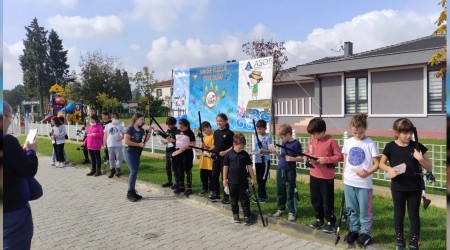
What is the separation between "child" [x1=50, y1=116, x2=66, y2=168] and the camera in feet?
39.9

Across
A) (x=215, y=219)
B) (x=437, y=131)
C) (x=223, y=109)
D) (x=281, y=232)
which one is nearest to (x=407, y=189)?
(x=281, y=232)

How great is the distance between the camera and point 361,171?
4.55 meters

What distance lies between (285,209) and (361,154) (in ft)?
6.48

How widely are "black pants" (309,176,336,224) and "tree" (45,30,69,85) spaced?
255 feet

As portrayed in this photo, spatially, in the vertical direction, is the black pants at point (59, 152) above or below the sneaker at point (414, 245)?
above

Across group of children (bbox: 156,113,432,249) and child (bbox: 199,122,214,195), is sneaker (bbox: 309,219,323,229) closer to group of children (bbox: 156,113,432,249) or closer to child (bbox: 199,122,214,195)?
group of children (bbox: 156,113,432,249)

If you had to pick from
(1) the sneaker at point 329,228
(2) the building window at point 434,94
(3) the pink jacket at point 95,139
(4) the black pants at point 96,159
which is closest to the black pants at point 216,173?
(1) the sneaker at point 329,228

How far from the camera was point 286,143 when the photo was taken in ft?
19.4

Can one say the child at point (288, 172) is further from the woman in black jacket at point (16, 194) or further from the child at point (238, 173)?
the woman in black jacket at point (16, 194)

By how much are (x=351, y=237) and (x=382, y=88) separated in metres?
15.2

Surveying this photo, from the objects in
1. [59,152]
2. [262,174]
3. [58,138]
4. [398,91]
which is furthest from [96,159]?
→ [398,91]

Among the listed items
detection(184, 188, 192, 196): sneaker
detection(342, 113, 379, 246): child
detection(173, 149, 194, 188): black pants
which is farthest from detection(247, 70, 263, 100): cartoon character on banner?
detection(342, 113, 379, 246): child

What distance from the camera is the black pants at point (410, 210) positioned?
4238mm

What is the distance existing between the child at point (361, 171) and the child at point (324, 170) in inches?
12.5
